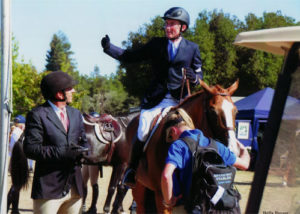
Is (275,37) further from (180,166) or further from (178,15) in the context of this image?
(178,15)

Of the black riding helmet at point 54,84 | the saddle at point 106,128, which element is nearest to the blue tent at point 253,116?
the saddle at point 106,128

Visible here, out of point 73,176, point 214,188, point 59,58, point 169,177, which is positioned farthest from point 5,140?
point 59,58

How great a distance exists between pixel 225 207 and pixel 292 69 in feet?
4.22

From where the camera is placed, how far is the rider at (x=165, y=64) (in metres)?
5.12

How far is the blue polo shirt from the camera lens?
129 inches

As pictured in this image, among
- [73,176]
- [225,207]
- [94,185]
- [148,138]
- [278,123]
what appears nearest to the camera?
[278,123]

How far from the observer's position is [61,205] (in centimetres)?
423

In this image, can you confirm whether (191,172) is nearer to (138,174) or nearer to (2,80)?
(138,174)

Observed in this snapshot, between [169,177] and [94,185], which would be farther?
[94,185]

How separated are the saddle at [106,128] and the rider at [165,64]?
2.77 metres

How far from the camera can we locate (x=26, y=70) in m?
32.9

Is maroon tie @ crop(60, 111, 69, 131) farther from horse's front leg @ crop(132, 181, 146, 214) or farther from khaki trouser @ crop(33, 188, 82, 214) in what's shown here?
horse's front leg @ crop(132, 181, 146, 214)

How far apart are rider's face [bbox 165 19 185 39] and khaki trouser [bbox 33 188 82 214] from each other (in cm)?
231

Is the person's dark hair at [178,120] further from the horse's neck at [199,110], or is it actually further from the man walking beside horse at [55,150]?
the man walking beside horse at [55,150]
